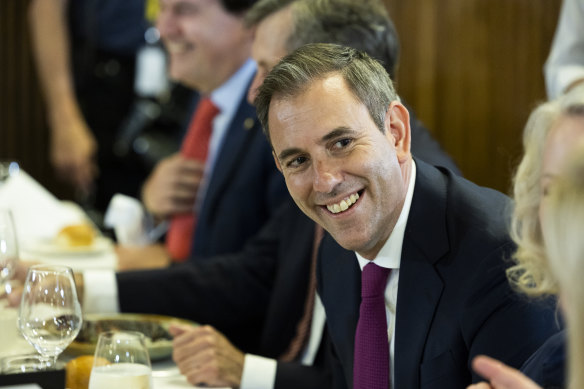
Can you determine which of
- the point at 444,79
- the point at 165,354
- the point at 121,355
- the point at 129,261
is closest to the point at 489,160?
the point at 444,79

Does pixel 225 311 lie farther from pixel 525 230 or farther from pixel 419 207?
pixel 525 230

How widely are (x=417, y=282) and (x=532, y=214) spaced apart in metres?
0.26

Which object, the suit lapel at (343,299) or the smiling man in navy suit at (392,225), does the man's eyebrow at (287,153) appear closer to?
the smiling man in navy suit at (392,225)

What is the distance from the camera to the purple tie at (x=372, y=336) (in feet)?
5.41

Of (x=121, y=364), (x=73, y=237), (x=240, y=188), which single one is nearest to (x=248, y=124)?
(x=240, y=188)

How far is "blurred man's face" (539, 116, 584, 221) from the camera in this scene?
1.28m

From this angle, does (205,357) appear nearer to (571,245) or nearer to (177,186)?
(571,245)

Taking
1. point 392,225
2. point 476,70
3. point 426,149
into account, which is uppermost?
point 476,70

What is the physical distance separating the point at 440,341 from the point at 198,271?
3.64 ft

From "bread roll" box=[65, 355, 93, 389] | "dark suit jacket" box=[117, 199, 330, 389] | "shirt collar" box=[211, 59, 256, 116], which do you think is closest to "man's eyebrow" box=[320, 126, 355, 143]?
"bread roll" box=[65, 355, 93, 389]

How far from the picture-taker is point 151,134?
5.43 metres

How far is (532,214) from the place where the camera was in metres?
1.46

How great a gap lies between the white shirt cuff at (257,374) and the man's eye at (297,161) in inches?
20.8

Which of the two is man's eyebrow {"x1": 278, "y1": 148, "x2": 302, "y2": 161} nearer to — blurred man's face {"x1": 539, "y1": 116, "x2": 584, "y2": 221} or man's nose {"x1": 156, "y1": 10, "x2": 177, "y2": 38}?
blurred man's face {"x1": 539, "y1": 116, "x2": 584, "y2": 221}
